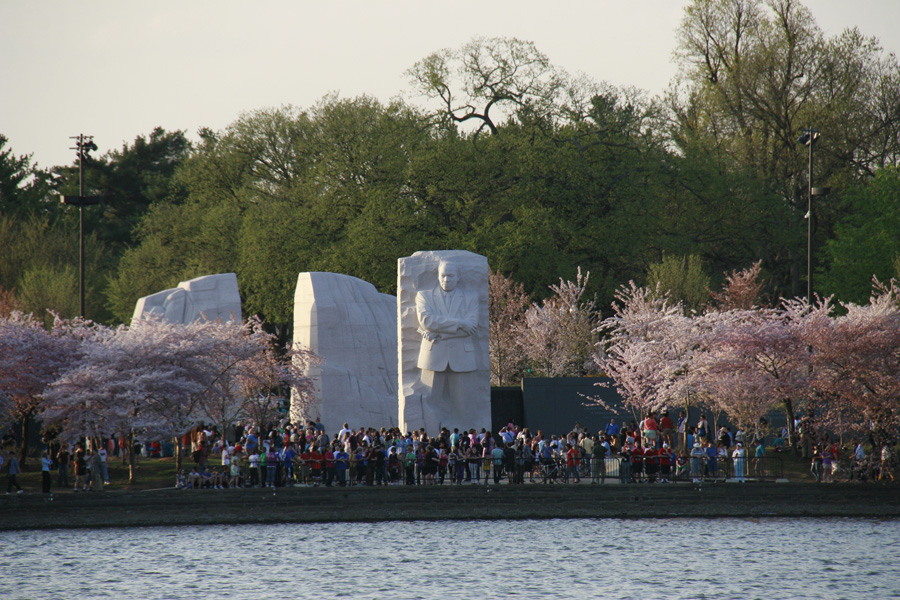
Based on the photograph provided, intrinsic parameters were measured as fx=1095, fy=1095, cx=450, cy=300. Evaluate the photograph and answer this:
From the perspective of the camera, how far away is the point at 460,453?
88.8ft

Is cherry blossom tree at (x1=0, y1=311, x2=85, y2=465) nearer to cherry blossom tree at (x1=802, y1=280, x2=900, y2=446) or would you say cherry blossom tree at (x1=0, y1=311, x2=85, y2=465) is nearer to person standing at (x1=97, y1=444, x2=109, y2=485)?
person standing at (x1=97, y1=444, x2=109, y2=485)

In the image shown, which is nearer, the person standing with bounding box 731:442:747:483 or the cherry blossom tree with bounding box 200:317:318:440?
the person standing with bounding box 731:442:747:483

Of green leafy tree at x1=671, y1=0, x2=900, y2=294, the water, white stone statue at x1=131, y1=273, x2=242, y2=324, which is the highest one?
green leafy tree at x1=671, y1=0, x2=900, y2=294

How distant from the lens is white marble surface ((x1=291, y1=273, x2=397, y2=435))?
37.9 m

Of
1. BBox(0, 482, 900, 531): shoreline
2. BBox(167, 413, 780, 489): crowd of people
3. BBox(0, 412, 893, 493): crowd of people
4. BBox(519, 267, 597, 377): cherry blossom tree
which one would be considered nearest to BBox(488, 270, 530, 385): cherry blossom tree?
BBox(519, 267, 597, 377): cherry blossom tree

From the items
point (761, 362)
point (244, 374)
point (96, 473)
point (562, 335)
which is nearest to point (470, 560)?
point (96, 473)

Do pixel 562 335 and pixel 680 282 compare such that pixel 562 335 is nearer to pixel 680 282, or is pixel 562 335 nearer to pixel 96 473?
pixel 680 282

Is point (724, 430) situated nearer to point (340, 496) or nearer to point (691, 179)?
point (340, 496)

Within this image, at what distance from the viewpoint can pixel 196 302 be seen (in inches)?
1585

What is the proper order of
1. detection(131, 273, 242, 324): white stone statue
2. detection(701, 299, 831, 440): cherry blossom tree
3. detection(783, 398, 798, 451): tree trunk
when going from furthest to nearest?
detection(131, 273, 242, 324): white stone statue, detection(783, 398, 798, 451): tree trunk, detection(701, 299, 831, 440): cherry blossom tree

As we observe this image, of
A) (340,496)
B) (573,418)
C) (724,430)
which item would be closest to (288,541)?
(340,496)

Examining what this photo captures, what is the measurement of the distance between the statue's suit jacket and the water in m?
6.96

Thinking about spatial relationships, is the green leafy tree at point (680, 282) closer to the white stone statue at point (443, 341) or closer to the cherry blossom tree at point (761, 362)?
the white stone statue at point (443, 341)

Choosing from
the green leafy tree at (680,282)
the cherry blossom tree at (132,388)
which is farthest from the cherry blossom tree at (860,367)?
the cherry blossom tree at (132,388)
